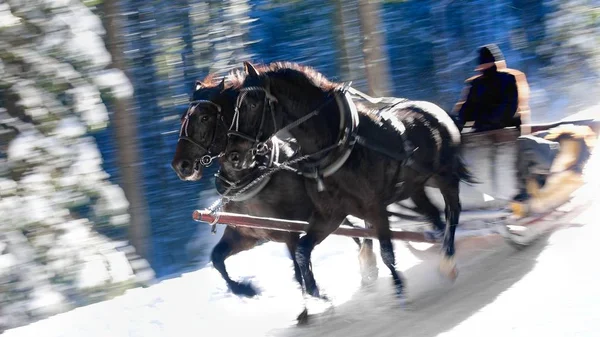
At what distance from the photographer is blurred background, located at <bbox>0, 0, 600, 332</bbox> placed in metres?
8.22

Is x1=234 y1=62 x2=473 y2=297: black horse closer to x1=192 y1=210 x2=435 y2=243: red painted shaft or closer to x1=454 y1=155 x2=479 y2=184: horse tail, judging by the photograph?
x1=192 y1=210 x2=435 y2=243: red painted shaft

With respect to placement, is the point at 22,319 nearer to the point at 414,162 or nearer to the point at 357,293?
the point at 357,293

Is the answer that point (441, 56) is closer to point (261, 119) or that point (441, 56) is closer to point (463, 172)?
point (463, 172)

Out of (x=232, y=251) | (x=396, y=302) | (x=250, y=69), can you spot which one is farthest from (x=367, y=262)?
(x=250, y=69)

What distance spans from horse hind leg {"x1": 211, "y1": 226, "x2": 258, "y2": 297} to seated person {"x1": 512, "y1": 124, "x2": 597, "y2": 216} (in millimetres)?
2257

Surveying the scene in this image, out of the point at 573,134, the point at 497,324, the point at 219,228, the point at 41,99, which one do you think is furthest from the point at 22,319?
the point at 573,134

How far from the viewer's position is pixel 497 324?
532 centimetres

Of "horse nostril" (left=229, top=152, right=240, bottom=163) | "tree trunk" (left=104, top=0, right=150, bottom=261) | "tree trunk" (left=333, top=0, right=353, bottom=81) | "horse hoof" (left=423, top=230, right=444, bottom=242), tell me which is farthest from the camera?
"tree trunk" (left=333, top=0, right=353, bottom=81)

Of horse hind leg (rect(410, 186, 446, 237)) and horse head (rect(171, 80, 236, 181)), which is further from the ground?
horse head (rect(171, 80, 236, 181))

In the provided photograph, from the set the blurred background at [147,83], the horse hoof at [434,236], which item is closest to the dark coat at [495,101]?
the horse hoof at [434,236]

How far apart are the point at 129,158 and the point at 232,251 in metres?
4.46

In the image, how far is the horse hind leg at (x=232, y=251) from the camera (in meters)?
6.50

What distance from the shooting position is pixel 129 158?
10.7 m

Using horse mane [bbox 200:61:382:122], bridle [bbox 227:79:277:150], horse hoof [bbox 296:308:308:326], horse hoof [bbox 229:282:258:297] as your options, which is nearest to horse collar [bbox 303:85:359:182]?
horse mane [bbox 200:61:382:122]
